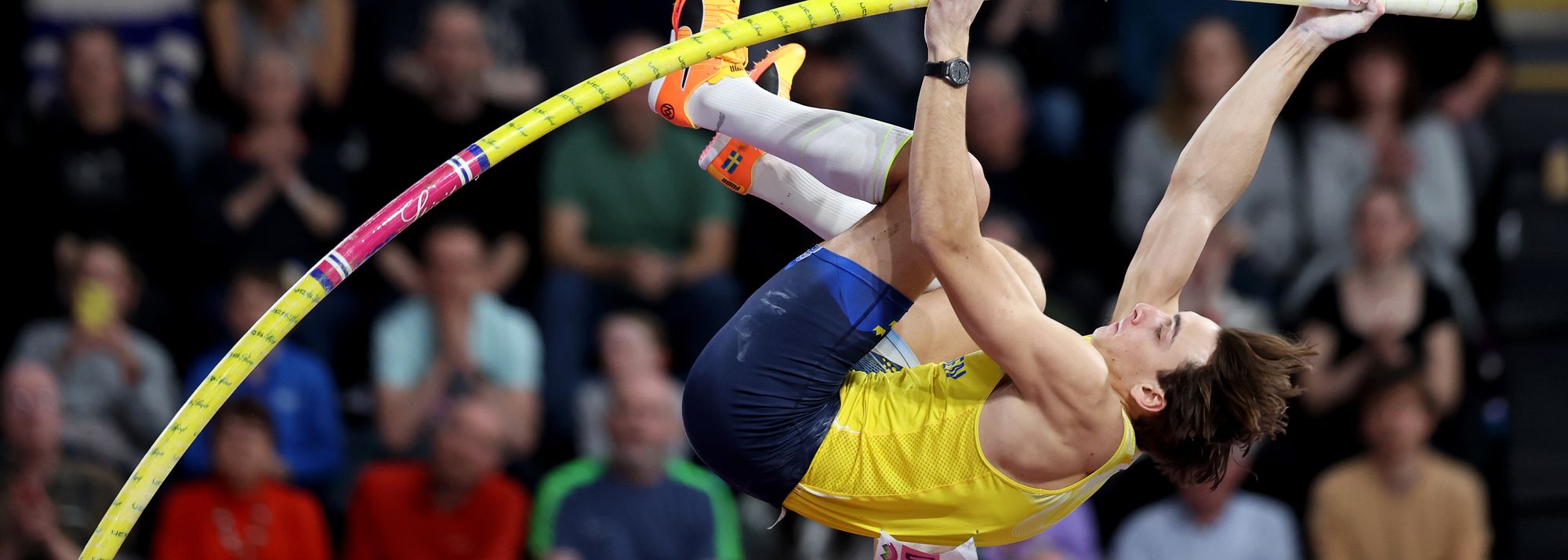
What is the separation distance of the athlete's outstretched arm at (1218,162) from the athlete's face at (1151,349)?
311mm

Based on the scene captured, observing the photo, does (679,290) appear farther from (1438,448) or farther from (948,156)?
(948,156)

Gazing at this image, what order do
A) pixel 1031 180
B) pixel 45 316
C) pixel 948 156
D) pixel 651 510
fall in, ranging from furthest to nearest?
pixel 1031 180 → pixel 45 316 → pixel 651 510 → pixel 948 156

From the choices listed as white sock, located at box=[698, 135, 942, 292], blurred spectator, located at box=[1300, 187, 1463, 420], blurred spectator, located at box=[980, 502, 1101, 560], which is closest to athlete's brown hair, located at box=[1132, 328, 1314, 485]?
white sock, located at box=[698, 135, 942, 292]

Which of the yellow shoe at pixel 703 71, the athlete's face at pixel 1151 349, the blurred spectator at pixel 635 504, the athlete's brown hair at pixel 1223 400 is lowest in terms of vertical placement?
the blurred spectator at pixel 635 504

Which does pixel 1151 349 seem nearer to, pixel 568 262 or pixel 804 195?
pixel 804 195

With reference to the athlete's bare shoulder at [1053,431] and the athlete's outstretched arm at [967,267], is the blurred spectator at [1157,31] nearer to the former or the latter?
the athlete's bare shoulder at [1053,431]

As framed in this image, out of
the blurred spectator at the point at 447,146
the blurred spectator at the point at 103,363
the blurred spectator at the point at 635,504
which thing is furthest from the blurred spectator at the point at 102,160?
the blurred spectator at the point at 635,504

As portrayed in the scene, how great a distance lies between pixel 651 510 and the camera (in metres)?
6.76

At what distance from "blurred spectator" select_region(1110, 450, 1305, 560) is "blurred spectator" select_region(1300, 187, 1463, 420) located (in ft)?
1.72

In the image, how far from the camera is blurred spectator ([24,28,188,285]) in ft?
24.2

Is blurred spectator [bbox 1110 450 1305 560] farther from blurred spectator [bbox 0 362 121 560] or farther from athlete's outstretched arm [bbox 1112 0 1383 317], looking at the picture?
blurred spectator [bbox 0 362 121 560]

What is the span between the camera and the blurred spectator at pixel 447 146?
290 inches

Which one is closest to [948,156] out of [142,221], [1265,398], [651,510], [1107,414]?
[1107,414]

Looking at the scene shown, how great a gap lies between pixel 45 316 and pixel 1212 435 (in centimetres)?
501
